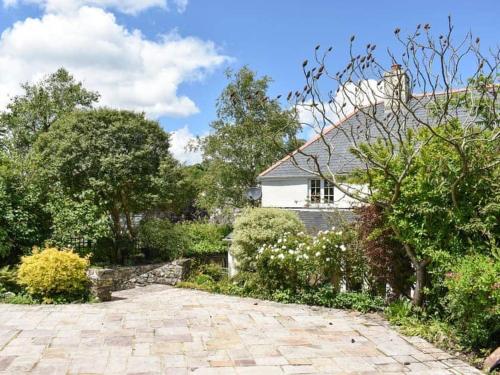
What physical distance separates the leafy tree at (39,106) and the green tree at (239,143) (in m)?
9.77

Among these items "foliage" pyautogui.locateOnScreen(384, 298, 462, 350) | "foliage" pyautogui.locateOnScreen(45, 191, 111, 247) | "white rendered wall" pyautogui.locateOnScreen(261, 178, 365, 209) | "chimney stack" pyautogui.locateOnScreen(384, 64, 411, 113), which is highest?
"chimney stack" pyautogui.locateOnScreen(384, 64, 411, 113)

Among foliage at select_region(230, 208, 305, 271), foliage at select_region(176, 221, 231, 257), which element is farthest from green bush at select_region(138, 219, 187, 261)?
foliage at select_region(230, 208, 305, 271)

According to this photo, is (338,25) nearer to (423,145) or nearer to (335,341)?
(423,145)

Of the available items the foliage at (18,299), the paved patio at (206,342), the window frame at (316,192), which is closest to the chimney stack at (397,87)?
the paved patio at (206,342)

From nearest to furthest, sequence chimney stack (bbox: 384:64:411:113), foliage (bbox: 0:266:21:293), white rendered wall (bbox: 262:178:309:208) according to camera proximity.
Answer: chimney stack (bbox: 384:64:411:113), foliage (bbox: 0:266:21:293), white rendered wall (bbox: 262:178:309:208)

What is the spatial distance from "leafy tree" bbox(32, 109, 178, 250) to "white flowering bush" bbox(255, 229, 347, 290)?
21.9 ft

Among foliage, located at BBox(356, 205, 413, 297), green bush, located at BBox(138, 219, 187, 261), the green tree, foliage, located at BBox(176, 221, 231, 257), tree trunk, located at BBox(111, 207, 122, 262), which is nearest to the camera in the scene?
foliage, located at BBox(356, 205, 413, 297)

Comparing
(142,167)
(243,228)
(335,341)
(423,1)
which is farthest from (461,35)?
(142,167)

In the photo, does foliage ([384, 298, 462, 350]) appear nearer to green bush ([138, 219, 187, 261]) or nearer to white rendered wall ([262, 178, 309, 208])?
green bush ([138, 219, 187, 261])

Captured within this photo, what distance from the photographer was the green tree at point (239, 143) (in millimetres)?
26516

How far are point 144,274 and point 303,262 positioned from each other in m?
7.70

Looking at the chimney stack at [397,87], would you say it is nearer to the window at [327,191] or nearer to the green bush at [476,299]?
the green bush at [476,299]

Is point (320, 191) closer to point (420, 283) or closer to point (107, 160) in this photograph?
point (107, 160)

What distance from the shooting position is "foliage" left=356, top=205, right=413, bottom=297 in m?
8.86
